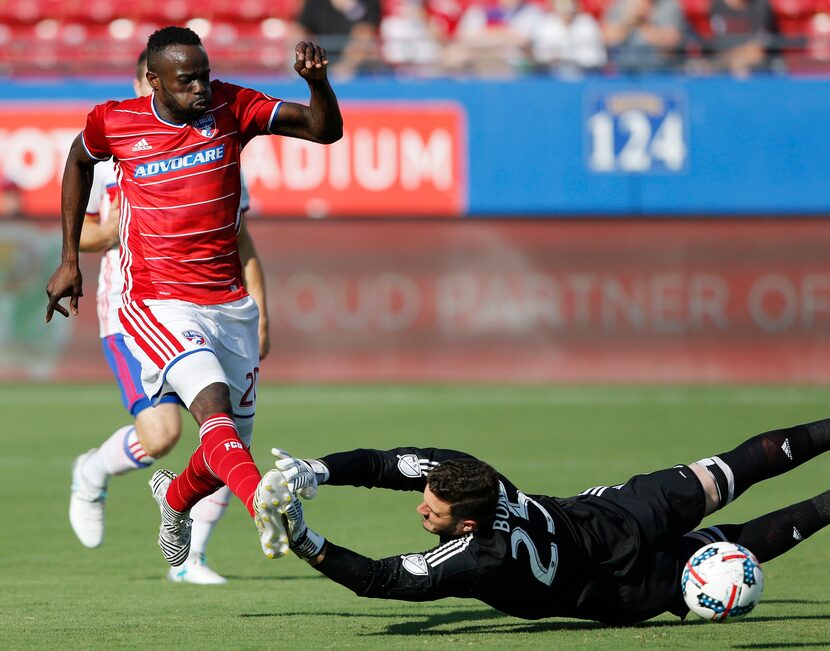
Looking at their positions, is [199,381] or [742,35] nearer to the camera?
[199,381]

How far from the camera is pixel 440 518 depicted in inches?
209

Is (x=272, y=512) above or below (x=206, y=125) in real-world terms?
below

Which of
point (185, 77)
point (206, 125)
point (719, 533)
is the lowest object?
point (719, 533)

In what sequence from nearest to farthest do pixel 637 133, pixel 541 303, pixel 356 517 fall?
pixel 356 517, pixel 541 303, pixel 637 133

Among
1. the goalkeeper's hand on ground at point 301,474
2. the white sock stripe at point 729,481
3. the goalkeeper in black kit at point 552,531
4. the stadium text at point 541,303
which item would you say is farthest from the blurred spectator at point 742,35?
the goalkeeper's hand on ground at point 301,474

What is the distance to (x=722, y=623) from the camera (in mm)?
5746

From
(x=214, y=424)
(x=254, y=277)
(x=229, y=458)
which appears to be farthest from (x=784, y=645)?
(x=254, y=277)

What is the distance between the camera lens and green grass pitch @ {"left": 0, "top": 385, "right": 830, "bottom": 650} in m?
5.55

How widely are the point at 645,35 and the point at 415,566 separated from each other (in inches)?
525

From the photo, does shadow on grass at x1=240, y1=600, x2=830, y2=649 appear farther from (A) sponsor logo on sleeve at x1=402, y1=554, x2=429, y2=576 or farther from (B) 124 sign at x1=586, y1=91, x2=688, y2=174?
(B) 124 sign at x1=586, y1=91, x2=688, y2=174

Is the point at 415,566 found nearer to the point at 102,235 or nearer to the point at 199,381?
the point at 199,381

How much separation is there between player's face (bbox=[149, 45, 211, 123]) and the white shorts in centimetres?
84

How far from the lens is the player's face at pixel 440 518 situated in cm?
527

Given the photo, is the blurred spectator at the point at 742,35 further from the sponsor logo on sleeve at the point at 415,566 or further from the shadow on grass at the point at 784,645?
the sponsor logo on sleeve at the point at 415,566
